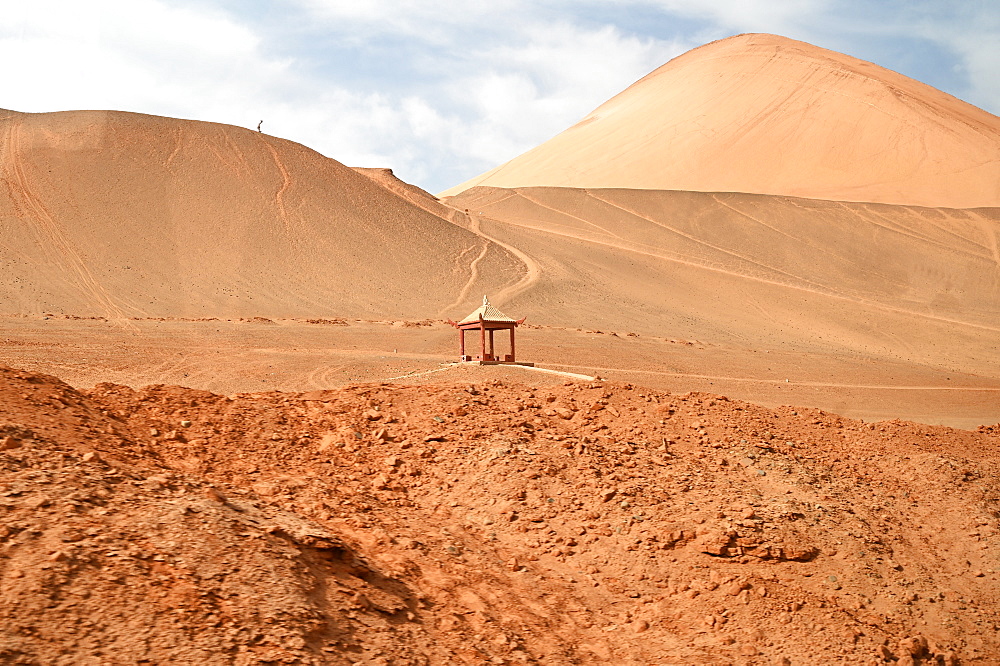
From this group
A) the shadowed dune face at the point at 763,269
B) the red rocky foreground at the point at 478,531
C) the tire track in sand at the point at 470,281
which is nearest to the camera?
the red rocky foreground at the point at 478,531

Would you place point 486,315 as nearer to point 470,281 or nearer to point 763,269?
point 470,281

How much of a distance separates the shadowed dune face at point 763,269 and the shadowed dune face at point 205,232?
4.36 metres

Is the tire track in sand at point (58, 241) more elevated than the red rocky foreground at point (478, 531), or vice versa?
the tire track in sand at point (58, 241)

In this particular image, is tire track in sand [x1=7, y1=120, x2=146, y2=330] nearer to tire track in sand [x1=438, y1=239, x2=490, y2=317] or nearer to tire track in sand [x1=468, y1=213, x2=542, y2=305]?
tire track in sand [x1=438, y1=239, x2=490, y2=317]

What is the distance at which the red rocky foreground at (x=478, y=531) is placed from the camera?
4.16 m

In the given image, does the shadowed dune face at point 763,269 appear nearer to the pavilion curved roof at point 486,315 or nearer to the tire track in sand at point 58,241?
the pavilion curved roof at point 486,315

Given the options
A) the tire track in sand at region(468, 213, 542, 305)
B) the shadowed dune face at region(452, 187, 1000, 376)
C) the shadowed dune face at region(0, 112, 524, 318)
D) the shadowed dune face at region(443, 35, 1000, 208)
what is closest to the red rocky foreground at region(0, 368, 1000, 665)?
the shadowed dune face at region(0, 112, 524, 318)

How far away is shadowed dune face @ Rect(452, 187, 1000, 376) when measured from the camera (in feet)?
95.6

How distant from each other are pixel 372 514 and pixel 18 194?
2908cm

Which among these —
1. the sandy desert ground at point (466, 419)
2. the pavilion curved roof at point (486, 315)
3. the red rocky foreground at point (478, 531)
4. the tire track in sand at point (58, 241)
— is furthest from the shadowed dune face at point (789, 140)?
the red rocky foreground at point (478, 531)

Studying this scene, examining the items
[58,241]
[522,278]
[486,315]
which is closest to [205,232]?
[58,241]

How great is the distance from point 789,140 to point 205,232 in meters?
44.8

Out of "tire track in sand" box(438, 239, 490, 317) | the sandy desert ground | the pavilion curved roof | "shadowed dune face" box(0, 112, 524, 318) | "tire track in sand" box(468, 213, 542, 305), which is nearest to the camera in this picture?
the sandy desert ground

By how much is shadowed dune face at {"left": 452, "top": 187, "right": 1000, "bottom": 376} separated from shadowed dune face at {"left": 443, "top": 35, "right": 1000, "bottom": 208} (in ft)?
24.0
